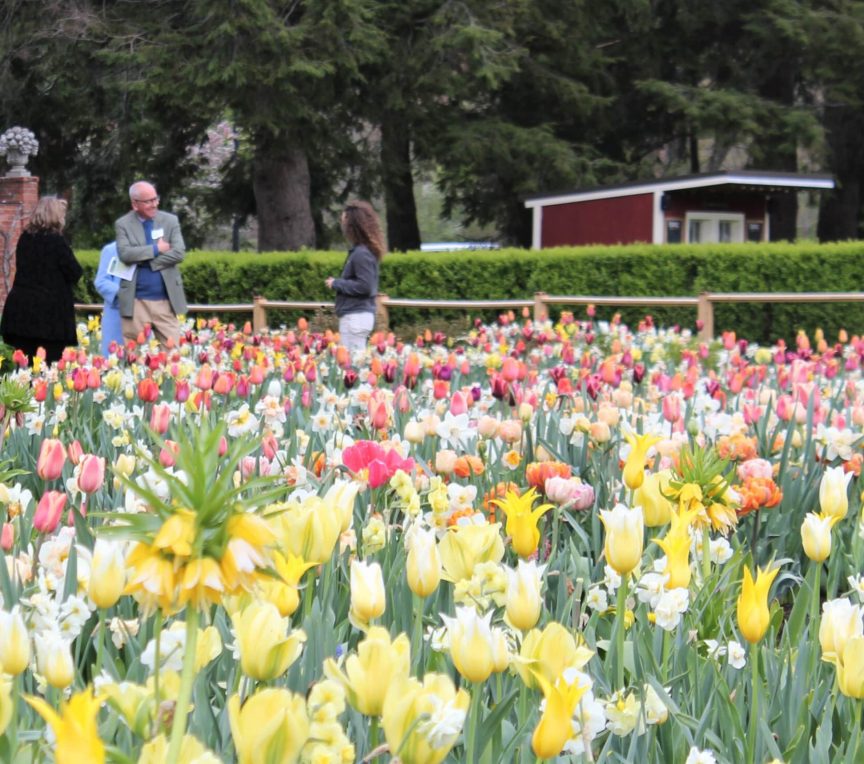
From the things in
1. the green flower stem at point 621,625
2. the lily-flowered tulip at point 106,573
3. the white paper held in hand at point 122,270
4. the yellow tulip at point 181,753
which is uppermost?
the white paper held in hand at point 122,270

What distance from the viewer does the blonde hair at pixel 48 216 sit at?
8000 mm

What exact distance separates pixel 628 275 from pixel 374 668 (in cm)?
1652

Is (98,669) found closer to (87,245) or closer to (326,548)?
(326,548)

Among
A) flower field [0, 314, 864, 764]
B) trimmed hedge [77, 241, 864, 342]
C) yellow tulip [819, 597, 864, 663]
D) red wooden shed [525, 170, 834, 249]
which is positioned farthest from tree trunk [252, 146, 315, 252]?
yellow tulip [819, 597, 864, 663]

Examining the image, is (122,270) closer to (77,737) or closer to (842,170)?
(77,737)

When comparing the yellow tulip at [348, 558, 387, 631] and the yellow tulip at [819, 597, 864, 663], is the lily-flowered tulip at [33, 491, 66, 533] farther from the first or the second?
the yellow tulip at [819, 597, 864, 663]

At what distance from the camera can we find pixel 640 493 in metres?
2.17

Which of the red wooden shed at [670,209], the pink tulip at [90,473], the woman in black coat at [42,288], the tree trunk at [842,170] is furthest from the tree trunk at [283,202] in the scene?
the pink tulip at [90,473]

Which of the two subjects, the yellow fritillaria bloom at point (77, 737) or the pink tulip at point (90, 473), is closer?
the yellow fritillaria bloom at point (77, 737)

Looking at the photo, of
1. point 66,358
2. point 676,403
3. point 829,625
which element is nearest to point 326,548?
point 829,625

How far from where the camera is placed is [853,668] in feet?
4.57

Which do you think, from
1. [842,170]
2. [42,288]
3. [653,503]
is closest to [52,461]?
[653,503]

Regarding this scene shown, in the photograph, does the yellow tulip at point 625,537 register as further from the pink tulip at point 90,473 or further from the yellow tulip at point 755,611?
the pink tulip at point 90,473

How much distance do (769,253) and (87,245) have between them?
50.5ft
